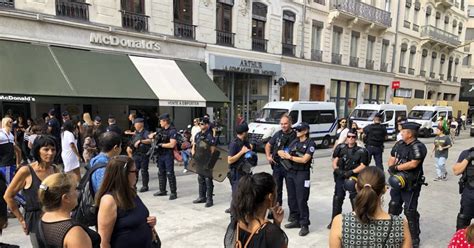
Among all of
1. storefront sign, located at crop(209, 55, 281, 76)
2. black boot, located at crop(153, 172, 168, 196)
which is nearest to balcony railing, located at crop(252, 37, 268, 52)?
storefront sign, located at crop(209, 55, 281, 76)

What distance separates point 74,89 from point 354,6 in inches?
722

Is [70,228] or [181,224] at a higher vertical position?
[70,228]

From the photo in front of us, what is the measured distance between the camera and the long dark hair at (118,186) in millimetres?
2258

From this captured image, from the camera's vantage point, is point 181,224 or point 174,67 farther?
point 174,67

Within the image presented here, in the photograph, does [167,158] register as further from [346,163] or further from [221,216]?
[346,163]

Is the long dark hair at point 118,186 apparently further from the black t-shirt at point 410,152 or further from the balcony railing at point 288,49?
the balcony railing at point 288,49

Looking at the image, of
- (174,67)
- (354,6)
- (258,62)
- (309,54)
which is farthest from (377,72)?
(174,67)

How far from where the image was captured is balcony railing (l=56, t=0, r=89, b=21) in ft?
34.5

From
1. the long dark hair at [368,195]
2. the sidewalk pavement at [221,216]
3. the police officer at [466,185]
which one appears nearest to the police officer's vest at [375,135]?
the sidewalk pavement at [221,216]

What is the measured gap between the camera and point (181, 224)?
5.48m

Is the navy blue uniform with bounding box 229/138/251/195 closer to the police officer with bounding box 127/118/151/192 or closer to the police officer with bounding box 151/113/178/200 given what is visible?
the police officer with bounding box 151/113/178/200

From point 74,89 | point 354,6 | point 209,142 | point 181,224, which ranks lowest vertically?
point 181,224

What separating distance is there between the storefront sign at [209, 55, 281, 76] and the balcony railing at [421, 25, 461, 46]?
19.0 m

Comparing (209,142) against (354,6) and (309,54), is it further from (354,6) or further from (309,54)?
(354,6)
